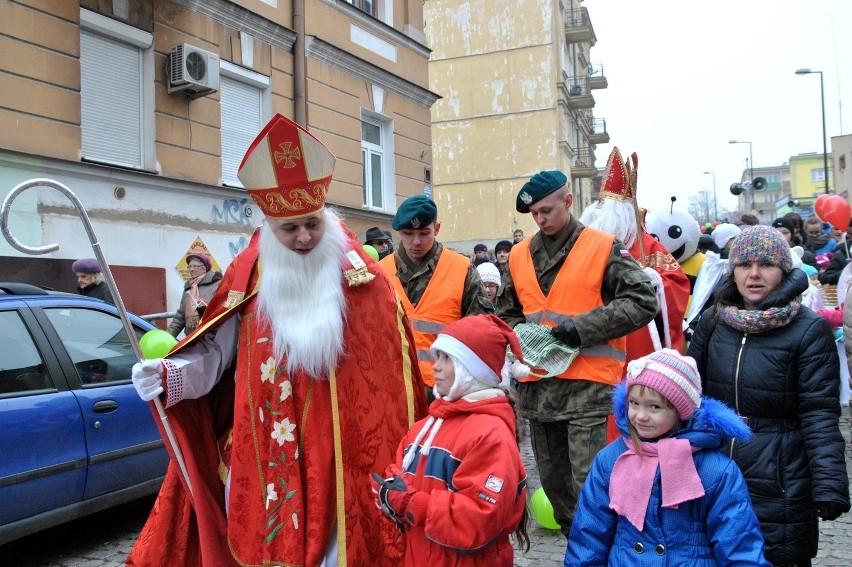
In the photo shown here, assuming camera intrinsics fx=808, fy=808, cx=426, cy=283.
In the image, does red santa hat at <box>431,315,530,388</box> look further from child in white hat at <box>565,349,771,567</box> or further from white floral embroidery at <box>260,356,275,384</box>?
white floral embroidery at <box>260,356,275,384</box>

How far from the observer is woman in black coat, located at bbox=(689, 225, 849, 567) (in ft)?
10.2

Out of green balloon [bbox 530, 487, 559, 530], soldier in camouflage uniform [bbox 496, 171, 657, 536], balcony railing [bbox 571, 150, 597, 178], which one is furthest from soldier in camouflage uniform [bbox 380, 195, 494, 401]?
balcony railing [bbox 571, 150, 597, 178]

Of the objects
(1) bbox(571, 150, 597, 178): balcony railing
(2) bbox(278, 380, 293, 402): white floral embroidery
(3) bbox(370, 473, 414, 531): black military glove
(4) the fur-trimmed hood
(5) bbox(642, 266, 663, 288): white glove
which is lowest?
(3) bbox(370, 473, 414, 531): black military glove

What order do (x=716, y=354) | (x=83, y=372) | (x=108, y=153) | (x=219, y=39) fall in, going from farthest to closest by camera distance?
1. (x=219, y=39)
2. (x=108, y=153)
3. (x=83, y=372)
4. (x=716, y=354)

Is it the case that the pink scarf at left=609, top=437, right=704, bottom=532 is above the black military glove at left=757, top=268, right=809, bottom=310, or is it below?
below

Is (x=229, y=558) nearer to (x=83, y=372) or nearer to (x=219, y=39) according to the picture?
(x=83, y=372)

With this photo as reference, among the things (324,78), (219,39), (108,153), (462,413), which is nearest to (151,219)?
(108,153)

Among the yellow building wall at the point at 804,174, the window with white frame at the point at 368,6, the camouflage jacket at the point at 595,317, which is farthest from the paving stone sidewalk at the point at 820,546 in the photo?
the yellow building wall at the point at 804,174

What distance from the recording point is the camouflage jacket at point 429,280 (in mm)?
4766

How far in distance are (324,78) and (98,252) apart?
34.2 ft

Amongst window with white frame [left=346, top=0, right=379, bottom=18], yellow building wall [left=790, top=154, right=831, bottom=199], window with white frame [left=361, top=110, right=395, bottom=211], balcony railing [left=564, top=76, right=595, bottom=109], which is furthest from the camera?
yellow building wall [left=790, top=154, right=831, bottom=199]

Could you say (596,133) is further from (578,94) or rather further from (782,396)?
(782,396)

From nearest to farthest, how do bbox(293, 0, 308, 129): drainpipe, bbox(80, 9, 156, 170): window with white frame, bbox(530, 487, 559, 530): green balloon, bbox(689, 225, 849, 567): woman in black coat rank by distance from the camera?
bbox(689, 225, 849, 567): woman in black coat, bbox(530, 487, 559, 530): green balloon, bbox(80, 9, 156, 170): window with white frame, bbox(293, 0, 308, 129): drainpipe

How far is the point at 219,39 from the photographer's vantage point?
10992 mm
